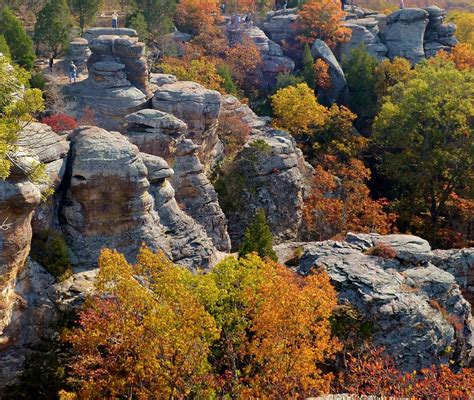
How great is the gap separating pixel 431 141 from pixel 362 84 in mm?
14047

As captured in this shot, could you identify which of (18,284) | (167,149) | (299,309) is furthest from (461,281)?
(18,284)

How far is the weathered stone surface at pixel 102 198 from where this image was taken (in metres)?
23.5

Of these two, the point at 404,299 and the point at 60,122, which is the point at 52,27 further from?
the point at 404,299

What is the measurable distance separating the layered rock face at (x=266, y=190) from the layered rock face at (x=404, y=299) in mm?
8147

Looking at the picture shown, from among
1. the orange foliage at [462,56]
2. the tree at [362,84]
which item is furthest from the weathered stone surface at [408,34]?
the tree at [362,84]

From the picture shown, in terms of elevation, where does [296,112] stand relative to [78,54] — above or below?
below

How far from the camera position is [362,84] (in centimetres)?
5584

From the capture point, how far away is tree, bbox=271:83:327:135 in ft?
156

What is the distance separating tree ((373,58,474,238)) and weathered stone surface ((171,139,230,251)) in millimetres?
17434

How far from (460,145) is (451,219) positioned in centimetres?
601

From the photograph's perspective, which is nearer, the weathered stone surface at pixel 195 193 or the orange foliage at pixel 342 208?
the weathered stone surface at pixel 195 193

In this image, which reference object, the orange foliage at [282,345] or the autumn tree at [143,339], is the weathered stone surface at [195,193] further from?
the autumn tree at [143,339]

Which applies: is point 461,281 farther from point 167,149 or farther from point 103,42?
point 103,42

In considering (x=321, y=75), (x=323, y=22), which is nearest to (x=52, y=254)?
(x=321, y=75)
